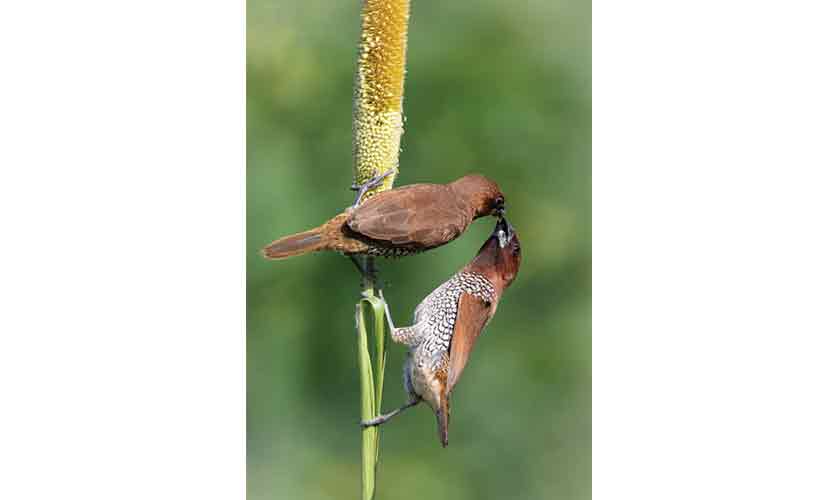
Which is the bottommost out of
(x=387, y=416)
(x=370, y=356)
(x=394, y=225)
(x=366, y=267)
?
(x=387, y=416)

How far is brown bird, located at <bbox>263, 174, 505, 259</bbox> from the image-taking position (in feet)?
6.06

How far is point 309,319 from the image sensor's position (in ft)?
6.86

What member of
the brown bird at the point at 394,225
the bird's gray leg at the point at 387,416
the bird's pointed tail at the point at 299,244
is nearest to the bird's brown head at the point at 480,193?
the brown bird at the point at 394,225

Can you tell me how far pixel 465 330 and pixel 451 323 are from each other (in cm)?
4

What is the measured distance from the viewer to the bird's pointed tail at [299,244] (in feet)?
6.20

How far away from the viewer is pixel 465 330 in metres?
1.99

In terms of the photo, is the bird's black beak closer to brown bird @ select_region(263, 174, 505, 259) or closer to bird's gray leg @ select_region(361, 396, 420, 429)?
brown bird @ select_region(263, 174, 505, 259)

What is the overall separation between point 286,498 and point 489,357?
60cm

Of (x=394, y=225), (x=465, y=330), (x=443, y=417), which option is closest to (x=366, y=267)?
(x=394, y=225)

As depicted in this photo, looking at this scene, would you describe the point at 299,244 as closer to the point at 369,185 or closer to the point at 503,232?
the point at 369,185

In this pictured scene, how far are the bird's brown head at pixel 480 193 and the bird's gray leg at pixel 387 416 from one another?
44 centimetres
